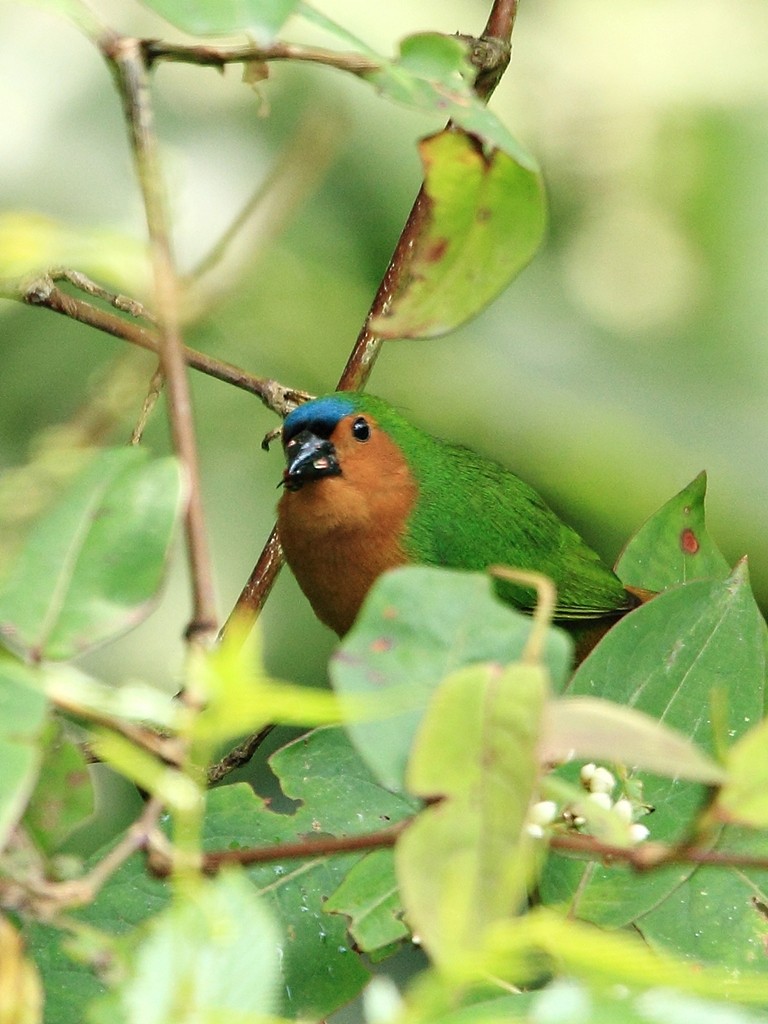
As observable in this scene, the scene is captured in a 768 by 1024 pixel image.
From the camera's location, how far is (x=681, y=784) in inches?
58.8

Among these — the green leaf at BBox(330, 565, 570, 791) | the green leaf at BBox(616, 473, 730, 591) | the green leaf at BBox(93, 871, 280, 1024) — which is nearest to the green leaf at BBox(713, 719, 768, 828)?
the green leaf at BBox(330, 565, 570, 791)

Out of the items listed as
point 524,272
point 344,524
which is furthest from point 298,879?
point 524,272

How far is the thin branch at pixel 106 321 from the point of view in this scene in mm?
1847

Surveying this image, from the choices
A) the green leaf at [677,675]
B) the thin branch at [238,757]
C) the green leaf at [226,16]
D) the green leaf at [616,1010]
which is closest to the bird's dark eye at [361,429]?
the thin branch at [238,757]

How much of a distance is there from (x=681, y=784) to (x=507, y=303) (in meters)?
2.05

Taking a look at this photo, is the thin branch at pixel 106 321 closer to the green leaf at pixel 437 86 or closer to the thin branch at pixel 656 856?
the green leaf at pixel 437 86

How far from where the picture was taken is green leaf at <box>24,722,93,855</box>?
104cm

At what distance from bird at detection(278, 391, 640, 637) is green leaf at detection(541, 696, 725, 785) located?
2120mm

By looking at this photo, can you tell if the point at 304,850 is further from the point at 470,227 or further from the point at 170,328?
the point at 470,227

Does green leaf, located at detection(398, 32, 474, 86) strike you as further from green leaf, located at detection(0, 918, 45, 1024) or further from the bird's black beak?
the bird's black beak

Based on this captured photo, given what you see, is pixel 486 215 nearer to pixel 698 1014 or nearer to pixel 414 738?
pixel 414 738

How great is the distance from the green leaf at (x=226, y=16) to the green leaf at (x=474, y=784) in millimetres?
432

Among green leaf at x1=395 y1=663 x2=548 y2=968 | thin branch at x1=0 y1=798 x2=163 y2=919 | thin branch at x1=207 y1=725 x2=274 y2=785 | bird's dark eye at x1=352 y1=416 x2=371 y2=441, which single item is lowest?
thin branch at x1=207 y1=725 x2=274 y2=785

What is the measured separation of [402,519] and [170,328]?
2314 mm
